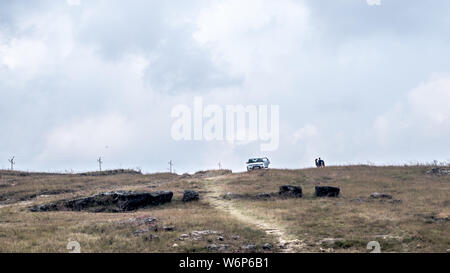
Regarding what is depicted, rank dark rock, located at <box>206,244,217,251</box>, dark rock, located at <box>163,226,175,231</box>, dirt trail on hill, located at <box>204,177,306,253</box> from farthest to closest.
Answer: dark rock, located at <box>163,226,175,231</box>
dirt trail on hill, located at <box>204,177,306,253</box>
dark rock, located at <box>206,244,217,251</box>

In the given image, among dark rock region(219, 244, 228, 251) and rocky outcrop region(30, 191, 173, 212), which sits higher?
rocky outcrop region(30, 191, 173, 212)

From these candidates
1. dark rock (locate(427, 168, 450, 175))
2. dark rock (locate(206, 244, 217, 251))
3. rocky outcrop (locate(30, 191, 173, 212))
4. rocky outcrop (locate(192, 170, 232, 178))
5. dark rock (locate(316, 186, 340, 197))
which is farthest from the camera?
rocky outcrop (locate(192, 170, 232, 178))

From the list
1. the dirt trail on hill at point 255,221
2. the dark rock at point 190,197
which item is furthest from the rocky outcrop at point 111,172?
the dark rock at point 190,197

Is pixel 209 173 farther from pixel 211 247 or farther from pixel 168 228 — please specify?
pixel 211 247

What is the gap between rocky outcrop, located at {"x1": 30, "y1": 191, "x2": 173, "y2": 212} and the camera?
3434 centimetres

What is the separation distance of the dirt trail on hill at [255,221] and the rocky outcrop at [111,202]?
4855 millimetres

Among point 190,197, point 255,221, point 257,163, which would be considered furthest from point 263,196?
point 257,163

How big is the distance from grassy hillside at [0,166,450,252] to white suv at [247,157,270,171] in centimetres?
1549

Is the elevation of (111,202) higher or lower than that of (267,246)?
higher

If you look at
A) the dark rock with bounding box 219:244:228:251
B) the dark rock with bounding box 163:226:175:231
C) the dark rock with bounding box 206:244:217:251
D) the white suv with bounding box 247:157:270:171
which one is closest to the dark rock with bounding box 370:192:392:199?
the dark rock with bounding box 163:226:175:231

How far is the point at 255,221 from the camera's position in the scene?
86.8 ft

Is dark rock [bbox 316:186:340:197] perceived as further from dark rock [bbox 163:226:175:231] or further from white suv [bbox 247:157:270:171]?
white suv [bbox 247:157:270:171]

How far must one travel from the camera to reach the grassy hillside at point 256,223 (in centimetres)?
1945

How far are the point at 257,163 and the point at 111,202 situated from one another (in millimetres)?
30050
